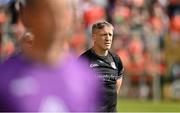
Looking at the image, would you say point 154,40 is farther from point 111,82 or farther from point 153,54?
point 111,82

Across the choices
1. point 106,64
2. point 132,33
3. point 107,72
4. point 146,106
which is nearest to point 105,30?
point 106,64

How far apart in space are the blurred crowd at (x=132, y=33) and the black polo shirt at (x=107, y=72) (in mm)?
8332

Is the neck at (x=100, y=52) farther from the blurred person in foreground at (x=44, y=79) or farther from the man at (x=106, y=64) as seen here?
the blurred person in foreground at (x=44, y=79)

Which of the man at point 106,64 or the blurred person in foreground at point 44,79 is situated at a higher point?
the blurred person in foreground at point 44,79

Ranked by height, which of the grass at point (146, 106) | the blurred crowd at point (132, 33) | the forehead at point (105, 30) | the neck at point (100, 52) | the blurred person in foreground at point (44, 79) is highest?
the blurred person in foreground at point (44, 79)

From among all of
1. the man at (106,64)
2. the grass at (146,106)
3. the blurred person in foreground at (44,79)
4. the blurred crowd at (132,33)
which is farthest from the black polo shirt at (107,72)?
the blurred crowd at (132,33)

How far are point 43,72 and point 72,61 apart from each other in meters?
0.15

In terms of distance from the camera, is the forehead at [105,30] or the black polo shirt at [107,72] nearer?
the black polo shirt at [107,72]

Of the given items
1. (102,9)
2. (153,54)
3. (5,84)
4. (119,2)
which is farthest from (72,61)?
(119,2)

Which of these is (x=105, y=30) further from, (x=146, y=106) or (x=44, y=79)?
(x=146, y=106)

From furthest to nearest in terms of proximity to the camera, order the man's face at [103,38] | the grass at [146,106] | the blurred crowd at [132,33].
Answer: the blurred crowd at [132,33] → the grass at [146,106] → the man's face at [103,38]

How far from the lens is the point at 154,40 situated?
61.2ft

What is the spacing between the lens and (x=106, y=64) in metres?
8.33

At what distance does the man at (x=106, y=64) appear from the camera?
8188 mm
